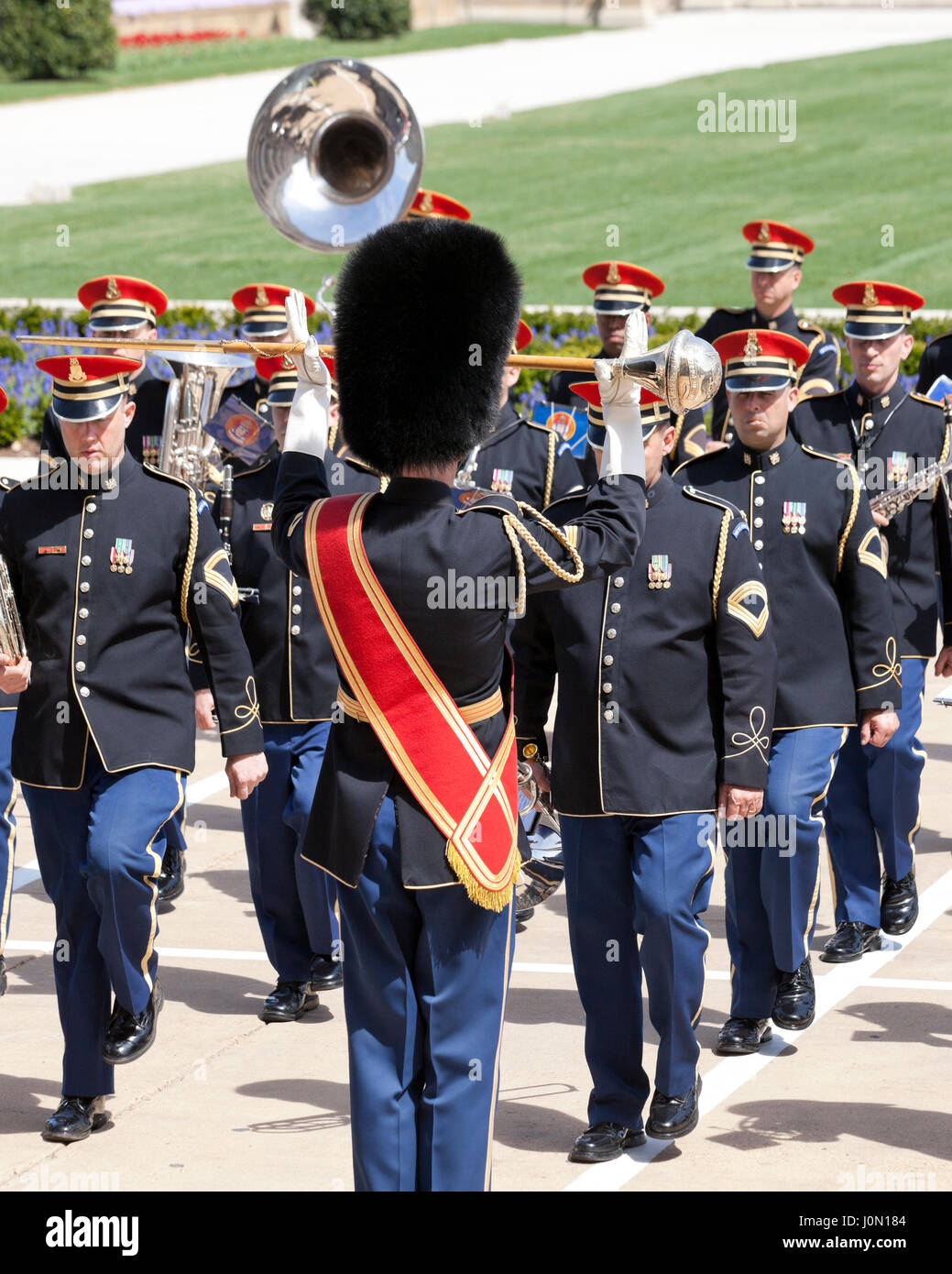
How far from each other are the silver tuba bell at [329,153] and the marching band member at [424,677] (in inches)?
180

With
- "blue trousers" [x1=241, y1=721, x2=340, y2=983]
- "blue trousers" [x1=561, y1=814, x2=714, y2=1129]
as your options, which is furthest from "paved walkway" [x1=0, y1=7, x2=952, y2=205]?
"blue trousers" [x1=561, y1=814, x2=714, y2=1129]

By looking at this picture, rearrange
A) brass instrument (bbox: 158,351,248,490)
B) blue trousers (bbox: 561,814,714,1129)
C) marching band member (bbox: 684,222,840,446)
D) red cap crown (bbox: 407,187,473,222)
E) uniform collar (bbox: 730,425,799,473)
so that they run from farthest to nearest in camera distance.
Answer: red cap crown (bbox: 407,187,473,222) → marching band member (bbox: 684,222,840,446) → brass instrument (bbox: 158,351,248,490) → uniform collar (bbox: 730,425,799,473) → blue trousers (bbox: 561,814,714,1129)

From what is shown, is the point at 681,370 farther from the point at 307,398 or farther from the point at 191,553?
the point at 191,553

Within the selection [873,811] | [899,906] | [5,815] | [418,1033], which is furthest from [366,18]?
[418,1033]

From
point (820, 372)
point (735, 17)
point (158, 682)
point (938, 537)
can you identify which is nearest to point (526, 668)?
point (158, 682)

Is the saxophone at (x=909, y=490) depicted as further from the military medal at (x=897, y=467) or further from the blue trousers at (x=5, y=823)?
the blue trousers at (x=5, y=823)

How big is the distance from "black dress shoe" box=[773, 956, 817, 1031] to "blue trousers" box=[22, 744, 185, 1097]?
6.75 ft

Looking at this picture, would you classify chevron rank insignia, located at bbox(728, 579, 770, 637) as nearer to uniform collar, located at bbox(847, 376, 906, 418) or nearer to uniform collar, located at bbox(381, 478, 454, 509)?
uniform collar, located at bbox(381, 478, 454, 509)

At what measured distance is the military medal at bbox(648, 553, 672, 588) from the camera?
19.9ft

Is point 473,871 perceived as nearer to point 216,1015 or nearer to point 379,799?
point 379,799

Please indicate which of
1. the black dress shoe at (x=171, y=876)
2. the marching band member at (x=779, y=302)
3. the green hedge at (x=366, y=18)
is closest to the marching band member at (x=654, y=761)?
the black dress shoe at (x=171, y=876)

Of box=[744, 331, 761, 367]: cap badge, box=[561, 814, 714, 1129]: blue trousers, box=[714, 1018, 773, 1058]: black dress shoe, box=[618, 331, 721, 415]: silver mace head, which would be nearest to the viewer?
box=[618, 331, 721, 415]: silver mace head
